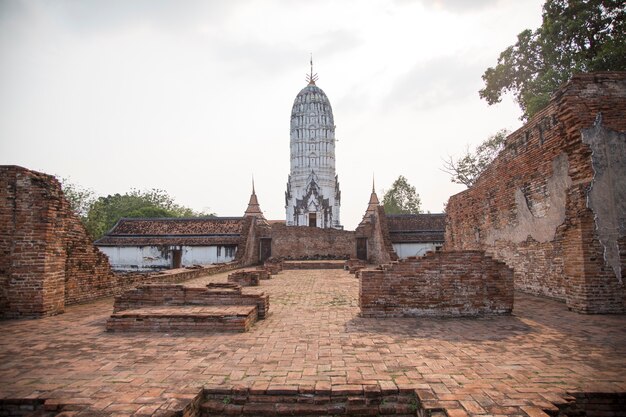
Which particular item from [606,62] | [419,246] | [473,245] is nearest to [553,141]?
[473,245]

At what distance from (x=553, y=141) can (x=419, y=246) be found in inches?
728

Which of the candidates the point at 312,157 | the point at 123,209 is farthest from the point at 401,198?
the point at 123,209

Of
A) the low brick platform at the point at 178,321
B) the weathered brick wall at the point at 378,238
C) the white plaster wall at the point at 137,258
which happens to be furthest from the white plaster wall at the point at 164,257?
the low brick platform at the point at 178,321

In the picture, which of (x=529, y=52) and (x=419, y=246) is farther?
(x=419, y=246)

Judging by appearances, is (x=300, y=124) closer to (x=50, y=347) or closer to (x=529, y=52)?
(x=529, y=52)

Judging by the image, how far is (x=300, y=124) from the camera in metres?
56.7

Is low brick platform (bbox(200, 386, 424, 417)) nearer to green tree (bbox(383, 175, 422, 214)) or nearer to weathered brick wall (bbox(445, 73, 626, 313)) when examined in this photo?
weathered brick wall (bbox(445, 73, 626, 313))

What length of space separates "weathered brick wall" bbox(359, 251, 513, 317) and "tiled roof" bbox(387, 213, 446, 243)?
1962 cm

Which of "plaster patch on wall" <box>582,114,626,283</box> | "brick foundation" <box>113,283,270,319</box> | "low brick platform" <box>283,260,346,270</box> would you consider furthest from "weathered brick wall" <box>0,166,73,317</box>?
"low brick platform" <box>283,260,346,270</box>

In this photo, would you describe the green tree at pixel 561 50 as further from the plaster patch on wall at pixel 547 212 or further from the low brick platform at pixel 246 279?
the low brick platform at pixel 246 279

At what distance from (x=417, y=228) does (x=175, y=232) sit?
61.5 feet

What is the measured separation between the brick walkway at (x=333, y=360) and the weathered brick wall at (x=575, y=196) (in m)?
0.96

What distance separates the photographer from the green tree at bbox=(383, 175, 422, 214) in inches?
1999

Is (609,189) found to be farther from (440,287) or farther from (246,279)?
(246,279)
